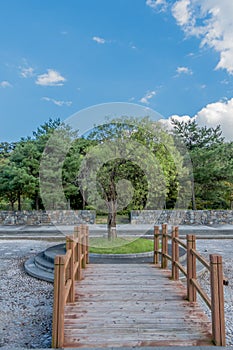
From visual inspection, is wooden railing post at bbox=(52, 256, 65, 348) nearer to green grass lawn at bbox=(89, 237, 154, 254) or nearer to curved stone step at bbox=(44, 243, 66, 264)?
curved stone step at bbox=(44, 243, 66, 264)

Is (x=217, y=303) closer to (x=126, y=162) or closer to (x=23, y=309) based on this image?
(x=23, y=309)

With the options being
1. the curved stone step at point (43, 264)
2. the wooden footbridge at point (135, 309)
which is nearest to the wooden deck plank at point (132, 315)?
the wooden footbridge at point (135, 309)

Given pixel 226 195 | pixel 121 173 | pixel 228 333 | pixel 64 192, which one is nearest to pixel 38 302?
pixel 228 333

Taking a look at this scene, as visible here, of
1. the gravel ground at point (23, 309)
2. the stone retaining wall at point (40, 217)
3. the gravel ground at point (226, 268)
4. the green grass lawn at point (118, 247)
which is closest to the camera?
the gravel ground at point (23, 309)

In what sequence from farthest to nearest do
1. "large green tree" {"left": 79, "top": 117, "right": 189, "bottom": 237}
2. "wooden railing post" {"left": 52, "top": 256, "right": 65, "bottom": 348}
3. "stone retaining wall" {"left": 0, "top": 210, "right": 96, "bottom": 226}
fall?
"stone retaining wall" {"left": 0, "top": 210, "right": 96, "bottom": 226} < "large green tree" {"left": 79, "top": 117, "right": 189, "bottom": 237} < "wooden railing post" {"left": 52, "top": 256, "right": 65, "bottom": 348}

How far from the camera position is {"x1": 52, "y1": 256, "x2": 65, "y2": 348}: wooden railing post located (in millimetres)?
2049

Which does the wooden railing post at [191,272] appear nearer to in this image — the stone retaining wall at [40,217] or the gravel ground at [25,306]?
the gravel ground at [25,306]

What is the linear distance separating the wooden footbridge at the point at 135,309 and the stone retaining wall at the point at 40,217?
32.7 feet

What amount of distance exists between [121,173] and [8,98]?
26.3 ft

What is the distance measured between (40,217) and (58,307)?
12102 millimetres

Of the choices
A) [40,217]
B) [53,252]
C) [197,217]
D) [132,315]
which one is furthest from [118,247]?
[197,217]

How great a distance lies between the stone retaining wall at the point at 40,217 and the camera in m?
13.4

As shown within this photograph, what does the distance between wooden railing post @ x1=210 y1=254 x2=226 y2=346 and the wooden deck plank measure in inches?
4.0

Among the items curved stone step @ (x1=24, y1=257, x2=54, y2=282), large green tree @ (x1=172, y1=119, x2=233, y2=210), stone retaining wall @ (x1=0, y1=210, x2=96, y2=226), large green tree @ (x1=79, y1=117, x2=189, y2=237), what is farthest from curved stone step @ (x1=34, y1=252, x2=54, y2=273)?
large green tree @ (x1=172, y1=119, x2=233, y2=210)
